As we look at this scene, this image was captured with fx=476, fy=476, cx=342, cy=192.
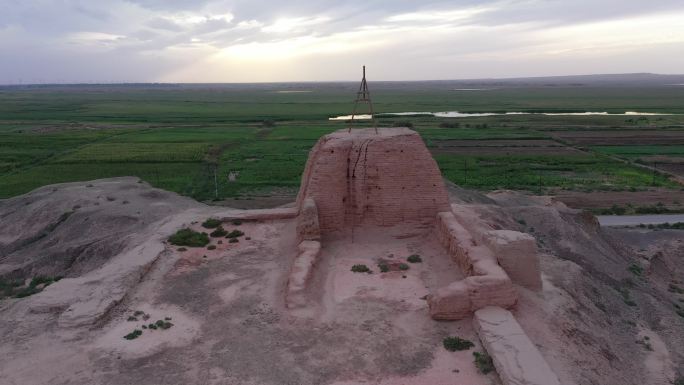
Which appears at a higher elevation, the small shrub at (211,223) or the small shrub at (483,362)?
the small shrub at (211,223)

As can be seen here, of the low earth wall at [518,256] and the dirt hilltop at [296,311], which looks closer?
the dirt hilltop at [296,311]

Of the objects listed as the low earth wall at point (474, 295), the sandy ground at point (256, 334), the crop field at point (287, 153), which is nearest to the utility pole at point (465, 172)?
the crop field at point (287, 153)

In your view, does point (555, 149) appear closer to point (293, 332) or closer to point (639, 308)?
point (639, 308)

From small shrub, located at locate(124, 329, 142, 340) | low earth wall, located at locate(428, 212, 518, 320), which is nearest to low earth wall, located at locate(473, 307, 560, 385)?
low earth wall, located at locate(428, 212, 518, 320)

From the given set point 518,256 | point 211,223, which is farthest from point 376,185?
point 211,223

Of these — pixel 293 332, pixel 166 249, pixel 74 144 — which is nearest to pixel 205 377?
pixel 293 332

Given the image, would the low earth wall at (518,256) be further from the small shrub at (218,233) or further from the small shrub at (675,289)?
the small shrub at (675,289)

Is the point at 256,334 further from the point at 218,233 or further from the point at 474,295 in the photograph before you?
the point at 218,233

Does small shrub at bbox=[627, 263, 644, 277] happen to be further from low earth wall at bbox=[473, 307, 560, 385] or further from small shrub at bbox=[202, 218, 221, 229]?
small shrub at bbox=[202, 218, 221, 229]

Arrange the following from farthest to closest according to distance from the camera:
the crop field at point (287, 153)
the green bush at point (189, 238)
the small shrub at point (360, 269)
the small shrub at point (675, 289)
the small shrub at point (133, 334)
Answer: the crop field at point (287, 153) → the small shrub at point (675, 289) → the green bush at point (189, 238) → the small shrub at point (360, 269) → the small shrub at point (133, 334)
